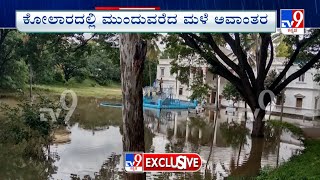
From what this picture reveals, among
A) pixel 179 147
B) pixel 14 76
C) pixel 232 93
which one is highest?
pixel 14 76

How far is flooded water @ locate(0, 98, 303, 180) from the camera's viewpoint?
11.6 m

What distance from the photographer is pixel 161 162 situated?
5.20 metres

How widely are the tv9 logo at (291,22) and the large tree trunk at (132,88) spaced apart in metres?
2.00

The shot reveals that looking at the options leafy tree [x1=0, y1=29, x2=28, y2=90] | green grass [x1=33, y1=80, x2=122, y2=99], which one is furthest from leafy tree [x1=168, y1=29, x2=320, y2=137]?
green grass [x1=33, y1=80, x2=122, y2=99]

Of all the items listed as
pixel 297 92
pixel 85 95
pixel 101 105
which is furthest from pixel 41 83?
pixel 297 92

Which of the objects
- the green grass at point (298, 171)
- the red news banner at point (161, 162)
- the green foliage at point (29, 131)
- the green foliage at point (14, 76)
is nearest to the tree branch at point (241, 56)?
the green grass at point (298, 171)

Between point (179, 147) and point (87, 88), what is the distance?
35184mm

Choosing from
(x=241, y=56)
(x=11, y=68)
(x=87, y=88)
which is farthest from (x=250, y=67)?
(x=87, y=88)

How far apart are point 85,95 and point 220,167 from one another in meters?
32.8

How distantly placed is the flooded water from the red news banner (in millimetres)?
5387

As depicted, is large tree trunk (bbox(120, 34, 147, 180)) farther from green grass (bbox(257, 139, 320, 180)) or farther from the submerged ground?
the submerged ground

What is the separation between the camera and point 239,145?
16828 millimetres

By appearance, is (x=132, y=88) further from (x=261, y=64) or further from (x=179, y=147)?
(x=261, y=64)

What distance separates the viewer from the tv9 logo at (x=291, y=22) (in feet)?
17.9
